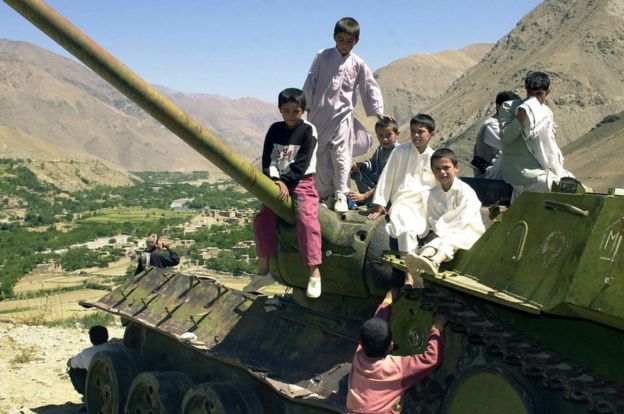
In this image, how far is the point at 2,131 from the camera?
13388 cm

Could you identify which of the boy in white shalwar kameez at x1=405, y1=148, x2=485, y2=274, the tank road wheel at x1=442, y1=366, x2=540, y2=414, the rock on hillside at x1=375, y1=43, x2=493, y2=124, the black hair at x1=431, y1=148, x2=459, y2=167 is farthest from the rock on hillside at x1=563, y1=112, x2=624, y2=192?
the rock on hillside at x1=375, y1=43, x2=493, y2=124

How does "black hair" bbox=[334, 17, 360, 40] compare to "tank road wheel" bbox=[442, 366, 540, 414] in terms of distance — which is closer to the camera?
"tank road wheel" bbox=[442, 366, 540, 414]

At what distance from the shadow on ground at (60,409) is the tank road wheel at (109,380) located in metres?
1.01

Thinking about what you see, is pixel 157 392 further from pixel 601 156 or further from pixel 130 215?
pixel 130 215

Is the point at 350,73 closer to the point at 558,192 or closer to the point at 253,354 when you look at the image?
the point at 253,354

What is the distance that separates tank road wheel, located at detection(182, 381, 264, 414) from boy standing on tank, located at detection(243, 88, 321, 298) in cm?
131

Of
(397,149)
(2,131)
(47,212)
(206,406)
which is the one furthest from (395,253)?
(2,131)

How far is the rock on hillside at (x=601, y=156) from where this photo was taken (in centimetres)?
4419

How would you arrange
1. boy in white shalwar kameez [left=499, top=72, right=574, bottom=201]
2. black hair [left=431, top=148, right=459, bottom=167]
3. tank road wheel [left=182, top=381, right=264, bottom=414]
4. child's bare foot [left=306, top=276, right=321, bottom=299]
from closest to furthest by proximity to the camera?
black hair [left=431, top=148, right=459, bottom=167] < boy in white shalwar kameez [left=499, top=72, right=574, bottom=201] < child's bare foot [left=306, top=276, right=321, bottom=299] < tank road wheel [left=182, top=381, right=264, bottom=414]

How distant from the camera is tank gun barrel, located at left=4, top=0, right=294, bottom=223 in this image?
22.5 ft

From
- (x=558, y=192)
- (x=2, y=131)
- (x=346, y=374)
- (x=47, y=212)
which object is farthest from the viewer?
(x=2, y=131)

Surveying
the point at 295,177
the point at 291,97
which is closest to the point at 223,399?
the point at 295,177

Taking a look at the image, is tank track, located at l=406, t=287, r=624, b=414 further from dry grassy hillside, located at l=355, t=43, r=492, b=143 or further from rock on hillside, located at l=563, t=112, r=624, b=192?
dry grassy hillside, located at l=355, t=43, r=492, b=143

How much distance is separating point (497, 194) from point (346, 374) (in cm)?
223
